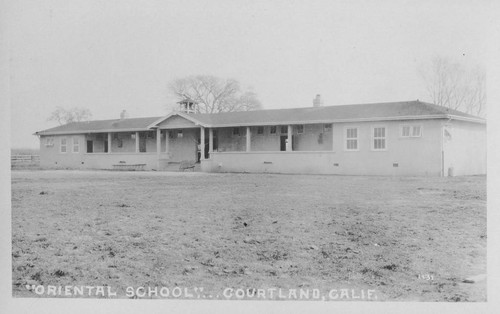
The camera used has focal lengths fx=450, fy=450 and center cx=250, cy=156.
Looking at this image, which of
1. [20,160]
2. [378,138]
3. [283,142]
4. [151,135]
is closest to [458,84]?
[378,138]

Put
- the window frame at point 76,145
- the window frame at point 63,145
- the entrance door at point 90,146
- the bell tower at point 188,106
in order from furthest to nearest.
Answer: the entrance door at point 90,146
the window frame at point 76,145
the window frame at point 63,145
the bell tower at point 188,106

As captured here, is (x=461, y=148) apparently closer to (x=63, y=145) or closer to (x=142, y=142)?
(x=142, y=142)

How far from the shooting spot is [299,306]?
15.4ft

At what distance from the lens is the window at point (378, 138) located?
11.1 meters

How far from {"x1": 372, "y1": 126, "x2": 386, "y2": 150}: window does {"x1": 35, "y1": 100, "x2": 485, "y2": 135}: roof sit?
0.36 metres

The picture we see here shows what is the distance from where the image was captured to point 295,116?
13781 mm

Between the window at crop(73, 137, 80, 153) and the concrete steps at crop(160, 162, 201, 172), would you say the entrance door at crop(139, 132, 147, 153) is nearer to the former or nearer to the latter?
the window at crop(73, 137, 80, 153)

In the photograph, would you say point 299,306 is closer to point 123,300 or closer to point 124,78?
point 123,300

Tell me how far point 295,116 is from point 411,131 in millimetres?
3988

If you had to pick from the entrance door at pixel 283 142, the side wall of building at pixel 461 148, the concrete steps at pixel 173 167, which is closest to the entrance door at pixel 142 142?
the concrete steps at pixel 173 167

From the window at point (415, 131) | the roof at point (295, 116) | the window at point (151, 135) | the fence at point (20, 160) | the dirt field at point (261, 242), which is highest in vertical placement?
the roof at point (295, 116)

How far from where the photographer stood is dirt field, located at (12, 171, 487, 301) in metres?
4.55

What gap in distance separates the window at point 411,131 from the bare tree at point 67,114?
709 centimetres

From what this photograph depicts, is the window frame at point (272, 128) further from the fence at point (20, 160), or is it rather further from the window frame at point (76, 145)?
the fence at point (20, 160)
